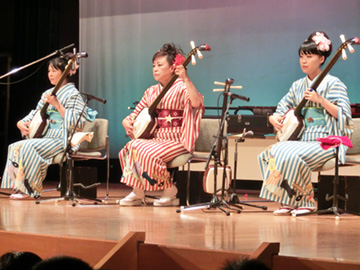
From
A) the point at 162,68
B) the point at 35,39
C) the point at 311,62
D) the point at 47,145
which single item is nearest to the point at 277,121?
the point at 311,62

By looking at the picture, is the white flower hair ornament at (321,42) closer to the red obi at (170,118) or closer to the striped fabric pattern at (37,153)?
the red obi at (170,118)

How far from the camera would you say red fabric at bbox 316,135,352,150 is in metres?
4.39

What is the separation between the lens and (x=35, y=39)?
7.95 metres

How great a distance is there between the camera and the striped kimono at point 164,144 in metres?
5.10

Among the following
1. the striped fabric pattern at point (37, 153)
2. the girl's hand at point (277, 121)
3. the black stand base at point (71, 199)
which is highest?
the girl's hand at point (277, 121)

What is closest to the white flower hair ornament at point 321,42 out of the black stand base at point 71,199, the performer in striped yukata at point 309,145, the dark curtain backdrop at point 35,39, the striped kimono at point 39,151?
the performer in striped yukata at point 309,145

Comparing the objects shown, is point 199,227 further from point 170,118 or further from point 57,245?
point 170,118

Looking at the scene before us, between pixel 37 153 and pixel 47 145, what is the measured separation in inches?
4.3

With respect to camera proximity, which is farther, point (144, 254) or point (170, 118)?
point (170, 118)

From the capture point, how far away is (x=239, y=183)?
7582 mm

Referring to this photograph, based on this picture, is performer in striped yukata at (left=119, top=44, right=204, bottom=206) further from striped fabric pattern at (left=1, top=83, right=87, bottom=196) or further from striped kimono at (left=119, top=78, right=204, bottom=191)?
striped fabric pattern at (left=1, top=83, right=87, bottom=196)

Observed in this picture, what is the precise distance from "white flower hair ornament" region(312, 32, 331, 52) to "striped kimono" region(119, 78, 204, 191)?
3.48 ft

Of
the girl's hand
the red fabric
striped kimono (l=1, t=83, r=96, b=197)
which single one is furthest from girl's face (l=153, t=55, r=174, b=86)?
the red fabric

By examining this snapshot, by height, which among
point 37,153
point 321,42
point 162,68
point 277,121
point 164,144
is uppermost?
point 321,42
